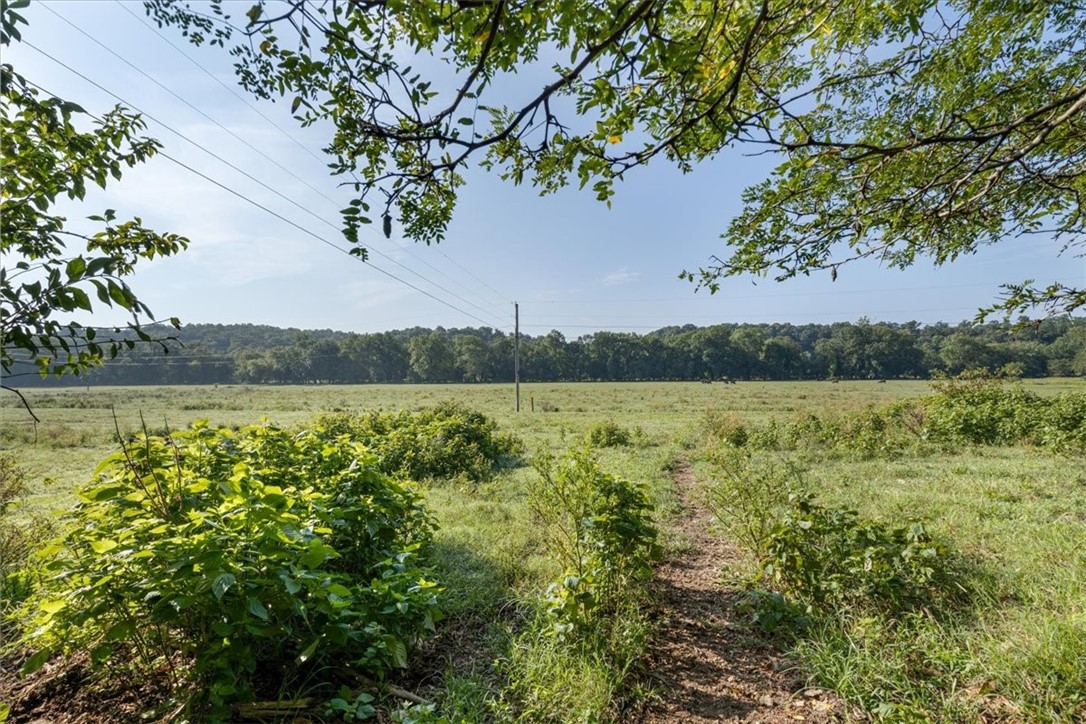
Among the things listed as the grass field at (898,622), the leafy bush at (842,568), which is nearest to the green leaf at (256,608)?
the grass field at (898,622)

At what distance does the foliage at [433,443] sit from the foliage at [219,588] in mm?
6349

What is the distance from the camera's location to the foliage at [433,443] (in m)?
10.3

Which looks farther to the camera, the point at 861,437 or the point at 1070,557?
the point at 861,437

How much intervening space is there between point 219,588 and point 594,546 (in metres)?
2.76

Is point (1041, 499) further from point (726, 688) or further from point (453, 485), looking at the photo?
point (453, 485)

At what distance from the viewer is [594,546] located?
3.80m

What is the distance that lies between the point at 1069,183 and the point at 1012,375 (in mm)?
17807

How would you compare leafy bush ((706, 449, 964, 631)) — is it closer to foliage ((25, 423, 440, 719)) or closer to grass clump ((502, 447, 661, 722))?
grass clump ((502, 447, 661, 722))

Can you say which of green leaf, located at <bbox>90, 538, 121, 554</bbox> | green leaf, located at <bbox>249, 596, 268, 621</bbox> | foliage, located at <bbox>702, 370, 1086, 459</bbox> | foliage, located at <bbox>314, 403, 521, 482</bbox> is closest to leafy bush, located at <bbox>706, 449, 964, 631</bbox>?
green leaf, located at <bbox>249, 596, 268, 621</bbox>

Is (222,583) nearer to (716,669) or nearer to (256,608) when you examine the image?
(256,608)

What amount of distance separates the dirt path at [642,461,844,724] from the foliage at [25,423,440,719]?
181 centimetres

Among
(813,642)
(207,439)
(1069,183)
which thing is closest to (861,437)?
(1069,183)

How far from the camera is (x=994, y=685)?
256 centimetres

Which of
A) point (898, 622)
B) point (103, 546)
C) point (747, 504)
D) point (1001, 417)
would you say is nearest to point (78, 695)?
point (103, 546)
